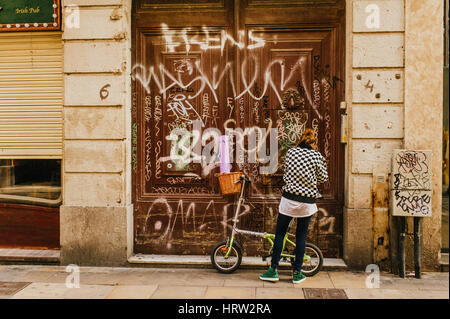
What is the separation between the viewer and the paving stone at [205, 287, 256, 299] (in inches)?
206

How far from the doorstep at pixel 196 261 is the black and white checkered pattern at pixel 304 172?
131 cm

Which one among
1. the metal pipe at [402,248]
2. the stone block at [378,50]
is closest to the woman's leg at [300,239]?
the metal pipe at [402,248]

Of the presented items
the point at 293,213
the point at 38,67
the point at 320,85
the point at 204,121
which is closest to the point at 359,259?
the point at 293,213

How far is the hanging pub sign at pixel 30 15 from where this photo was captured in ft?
21.8

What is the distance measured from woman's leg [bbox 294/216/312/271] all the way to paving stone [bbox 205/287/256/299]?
2.15 feet

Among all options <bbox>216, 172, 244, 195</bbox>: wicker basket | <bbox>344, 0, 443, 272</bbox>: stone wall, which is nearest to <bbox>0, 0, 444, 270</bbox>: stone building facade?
<bbox>344, 0, 443, 272</bbox>: stone wall

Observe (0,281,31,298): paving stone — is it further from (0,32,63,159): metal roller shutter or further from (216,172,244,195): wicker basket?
(216,172,244,195): wicker basket

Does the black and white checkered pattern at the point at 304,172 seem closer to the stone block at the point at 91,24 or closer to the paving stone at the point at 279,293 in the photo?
the paving stone at the point at 279,293

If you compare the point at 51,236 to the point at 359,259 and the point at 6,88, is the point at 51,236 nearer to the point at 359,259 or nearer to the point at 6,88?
the point at 6,88

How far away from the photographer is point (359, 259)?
6.27 metres

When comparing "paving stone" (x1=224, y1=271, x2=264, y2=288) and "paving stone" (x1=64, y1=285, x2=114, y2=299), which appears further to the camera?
"paving stone" (x1=224, y1=271, x2=264, y2=288)

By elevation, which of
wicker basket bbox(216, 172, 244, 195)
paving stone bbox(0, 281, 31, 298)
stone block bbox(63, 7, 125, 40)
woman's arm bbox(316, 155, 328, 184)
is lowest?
paving stone bbox(0, 281, 31, 298)

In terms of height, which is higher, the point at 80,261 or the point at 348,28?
the point at 348,28

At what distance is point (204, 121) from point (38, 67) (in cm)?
261
